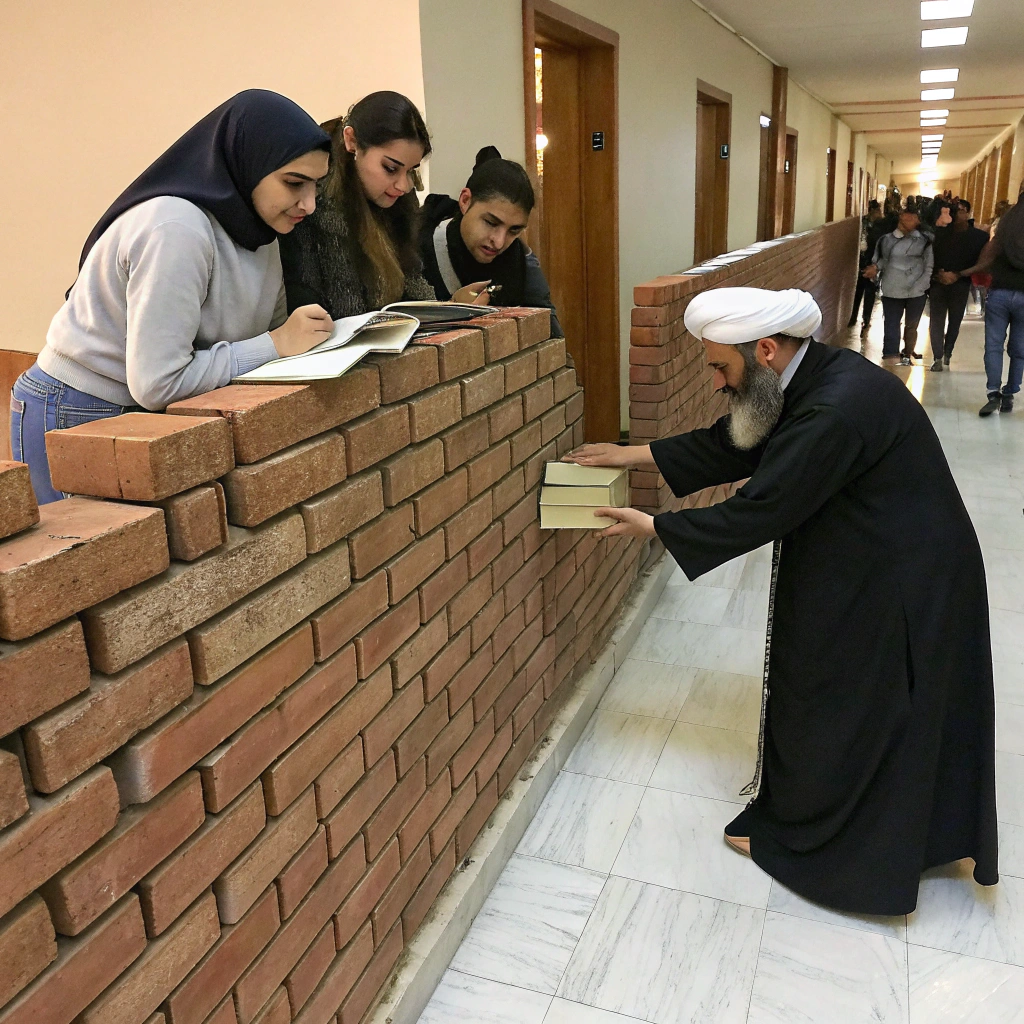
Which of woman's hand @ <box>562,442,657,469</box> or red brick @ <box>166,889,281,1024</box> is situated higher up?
woman's hand @ <box>562,442,657,469</box>

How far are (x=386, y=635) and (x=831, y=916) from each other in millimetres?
1378

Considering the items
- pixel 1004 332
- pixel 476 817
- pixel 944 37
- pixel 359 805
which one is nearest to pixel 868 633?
pixel 476 817

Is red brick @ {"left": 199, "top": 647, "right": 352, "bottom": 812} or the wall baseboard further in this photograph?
the wall baseboard

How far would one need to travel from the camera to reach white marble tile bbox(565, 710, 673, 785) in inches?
111

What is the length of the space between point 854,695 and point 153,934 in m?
1.69

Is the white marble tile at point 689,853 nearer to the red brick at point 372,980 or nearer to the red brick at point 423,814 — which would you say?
the red brick at point 423,814

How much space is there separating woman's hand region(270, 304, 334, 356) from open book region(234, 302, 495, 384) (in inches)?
0.6

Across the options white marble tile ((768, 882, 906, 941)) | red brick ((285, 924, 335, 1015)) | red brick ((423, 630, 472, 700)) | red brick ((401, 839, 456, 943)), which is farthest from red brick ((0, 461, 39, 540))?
white marble tile ((768, 882, 906, 941))

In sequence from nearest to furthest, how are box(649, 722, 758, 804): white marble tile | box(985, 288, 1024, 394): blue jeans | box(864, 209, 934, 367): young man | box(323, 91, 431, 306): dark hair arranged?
box(323, 91, 431, 306): dark hair < box(649, 722, 758, 804): white marble tile < box(985, 288, 1024, 394): blue jeans < box(864, 209, 934, 367): young man

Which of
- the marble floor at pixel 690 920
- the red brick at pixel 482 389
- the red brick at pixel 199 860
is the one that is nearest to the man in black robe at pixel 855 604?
the marble floor at pixel 690 920

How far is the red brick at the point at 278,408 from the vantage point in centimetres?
133

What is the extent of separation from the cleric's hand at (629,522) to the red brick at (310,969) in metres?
1.23

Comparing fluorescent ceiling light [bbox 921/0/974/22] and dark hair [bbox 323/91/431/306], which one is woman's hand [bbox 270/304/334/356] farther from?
fluorescent ceiling light [bbox 921/0/974/22]

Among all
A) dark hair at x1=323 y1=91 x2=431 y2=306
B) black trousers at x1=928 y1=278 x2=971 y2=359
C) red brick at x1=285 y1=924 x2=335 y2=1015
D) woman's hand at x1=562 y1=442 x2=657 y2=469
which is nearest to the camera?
red brick at x1=285 y1=924 x2=335 y2=1015
